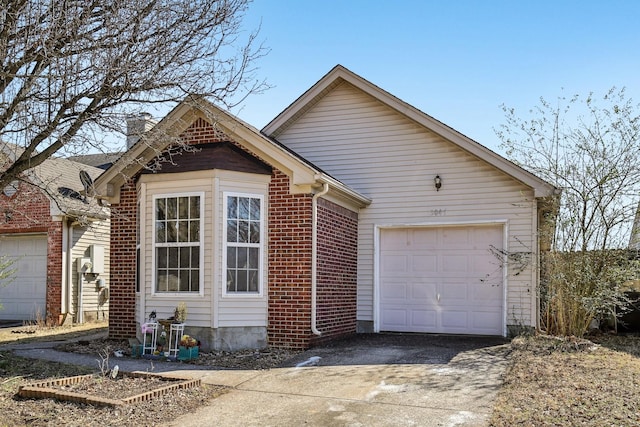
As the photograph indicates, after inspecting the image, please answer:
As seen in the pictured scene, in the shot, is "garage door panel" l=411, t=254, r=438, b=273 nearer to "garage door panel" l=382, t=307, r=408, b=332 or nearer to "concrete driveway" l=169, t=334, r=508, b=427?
"garage door panel" l=382, t=307, r=408, b=332

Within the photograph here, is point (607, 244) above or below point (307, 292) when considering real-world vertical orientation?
above

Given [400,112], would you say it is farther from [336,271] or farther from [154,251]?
[154,251]

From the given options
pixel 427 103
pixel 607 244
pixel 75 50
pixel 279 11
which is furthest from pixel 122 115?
pixel 607 244

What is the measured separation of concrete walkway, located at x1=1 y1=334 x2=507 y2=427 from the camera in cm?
601

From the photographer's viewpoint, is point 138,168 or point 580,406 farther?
point 138,168

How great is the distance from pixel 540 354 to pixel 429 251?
149 inches

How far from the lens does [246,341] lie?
987 cm

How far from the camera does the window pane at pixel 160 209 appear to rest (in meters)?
10.3

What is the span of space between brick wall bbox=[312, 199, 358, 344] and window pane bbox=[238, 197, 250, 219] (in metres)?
1.32

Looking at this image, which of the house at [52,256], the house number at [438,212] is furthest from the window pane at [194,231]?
the house at [52,256]

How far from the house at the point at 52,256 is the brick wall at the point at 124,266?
4.06 metres

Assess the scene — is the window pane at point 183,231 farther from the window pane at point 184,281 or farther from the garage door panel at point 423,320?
the garage door panel at point 423,320

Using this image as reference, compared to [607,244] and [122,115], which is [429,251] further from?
[122,115]

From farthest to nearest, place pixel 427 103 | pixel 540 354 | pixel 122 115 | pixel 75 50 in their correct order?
1. pixel 427 103
2. pixel 540 354
3. pixel 122 115
4. pixel 75 50
